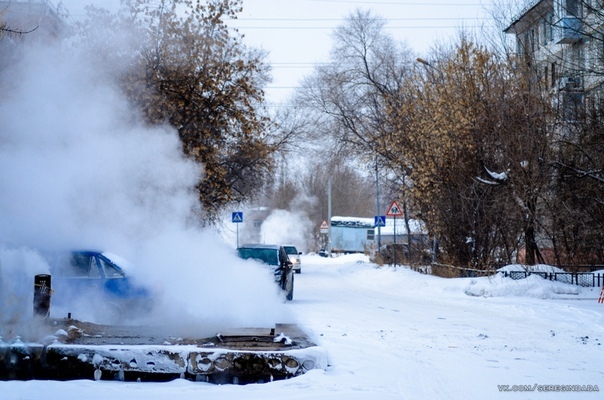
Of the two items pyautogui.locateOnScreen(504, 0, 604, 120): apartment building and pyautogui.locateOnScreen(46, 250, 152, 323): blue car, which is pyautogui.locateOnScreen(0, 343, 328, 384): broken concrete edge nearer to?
pyautogui.locateOnScreen(46, 250, 152, 323): blue car

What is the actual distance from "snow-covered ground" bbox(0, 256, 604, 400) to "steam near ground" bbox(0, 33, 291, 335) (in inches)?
74.1

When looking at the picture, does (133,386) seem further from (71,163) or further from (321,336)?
(71,163)

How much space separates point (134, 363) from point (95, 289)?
485 cm

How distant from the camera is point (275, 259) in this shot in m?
21.1

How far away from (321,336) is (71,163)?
5.66 metres

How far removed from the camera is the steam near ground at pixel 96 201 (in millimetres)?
12883

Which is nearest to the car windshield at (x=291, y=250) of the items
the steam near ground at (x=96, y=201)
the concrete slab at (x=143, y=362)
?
the steam near ground at (x=96, y=201)

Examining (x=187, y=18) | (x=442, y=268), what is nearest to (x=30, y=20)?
(x=187, y=18)

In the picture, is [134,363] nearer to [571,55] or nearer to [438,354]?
[438,354]

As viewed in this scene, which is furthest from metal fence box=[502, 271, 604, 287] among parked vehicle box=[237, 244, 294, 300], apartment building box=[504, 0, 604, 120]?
parked vehicle box=[237, 244, 294, 300]

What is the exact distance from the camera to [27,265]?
1224cm

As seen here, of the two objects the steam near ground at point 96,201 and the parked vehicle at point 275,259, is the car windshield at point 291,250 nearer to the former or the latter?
the parked vehicle at point 275,259

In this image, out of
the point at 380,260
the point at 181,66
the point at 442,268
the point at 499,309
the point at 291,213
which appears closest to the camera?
the point at 499,309

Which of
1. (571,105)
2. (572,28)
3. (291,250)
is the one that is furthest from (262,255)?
(291,250)
